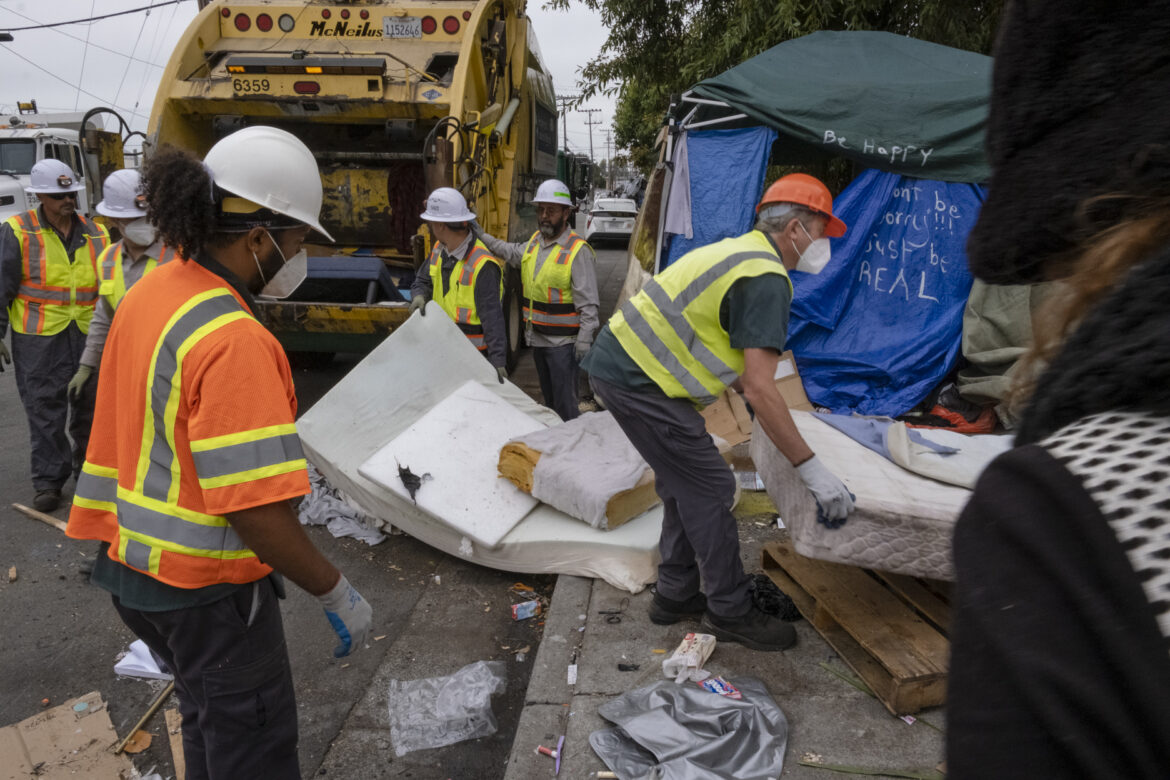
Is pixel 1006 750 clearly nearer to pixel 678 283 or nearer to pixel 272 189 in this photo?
pixel 272 189

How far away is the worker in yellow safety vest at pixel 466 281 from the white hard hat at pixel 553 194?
1.86 feet

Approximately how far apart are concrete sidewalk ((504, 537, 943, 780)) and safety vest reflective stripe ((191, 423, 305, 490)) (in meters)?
1.39

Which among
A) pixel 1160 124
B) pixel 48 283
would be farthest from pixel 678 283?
pixel 48 283

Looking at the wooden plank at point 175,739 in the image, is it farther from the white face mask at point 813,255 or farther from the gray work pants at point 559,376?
the gray work pants at point 559,376

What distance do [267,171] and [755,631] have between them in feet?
7.58

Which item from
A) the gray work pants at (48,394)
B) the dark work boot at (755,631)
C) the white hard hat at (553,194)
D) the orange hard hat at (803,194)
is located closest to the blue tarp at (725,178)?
the white hard hat at (553,194)

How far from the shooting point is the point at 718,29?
353 inches

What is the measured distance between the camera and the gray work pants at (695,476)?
2939mm

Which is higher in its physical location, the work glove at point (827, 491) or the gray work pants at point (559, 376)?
the work glove at point (827, 491)

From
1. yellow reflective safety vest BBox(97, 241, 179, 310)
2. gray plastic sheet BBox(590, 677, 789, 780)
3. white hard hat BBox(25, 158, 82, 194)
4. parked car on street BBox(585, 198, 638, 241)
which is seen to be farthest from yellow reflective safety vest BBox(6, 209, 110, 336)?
parked car on street BBox(585, 198, 638, 241)

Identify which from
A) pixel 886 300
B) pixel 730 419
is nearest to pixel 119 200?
pixel 730 419

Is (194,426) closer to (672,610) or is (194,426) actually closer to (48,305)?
(672,610)

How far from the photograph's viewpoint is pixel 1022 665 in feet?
1.58

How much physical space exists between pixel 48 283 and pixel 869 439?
465 cm
